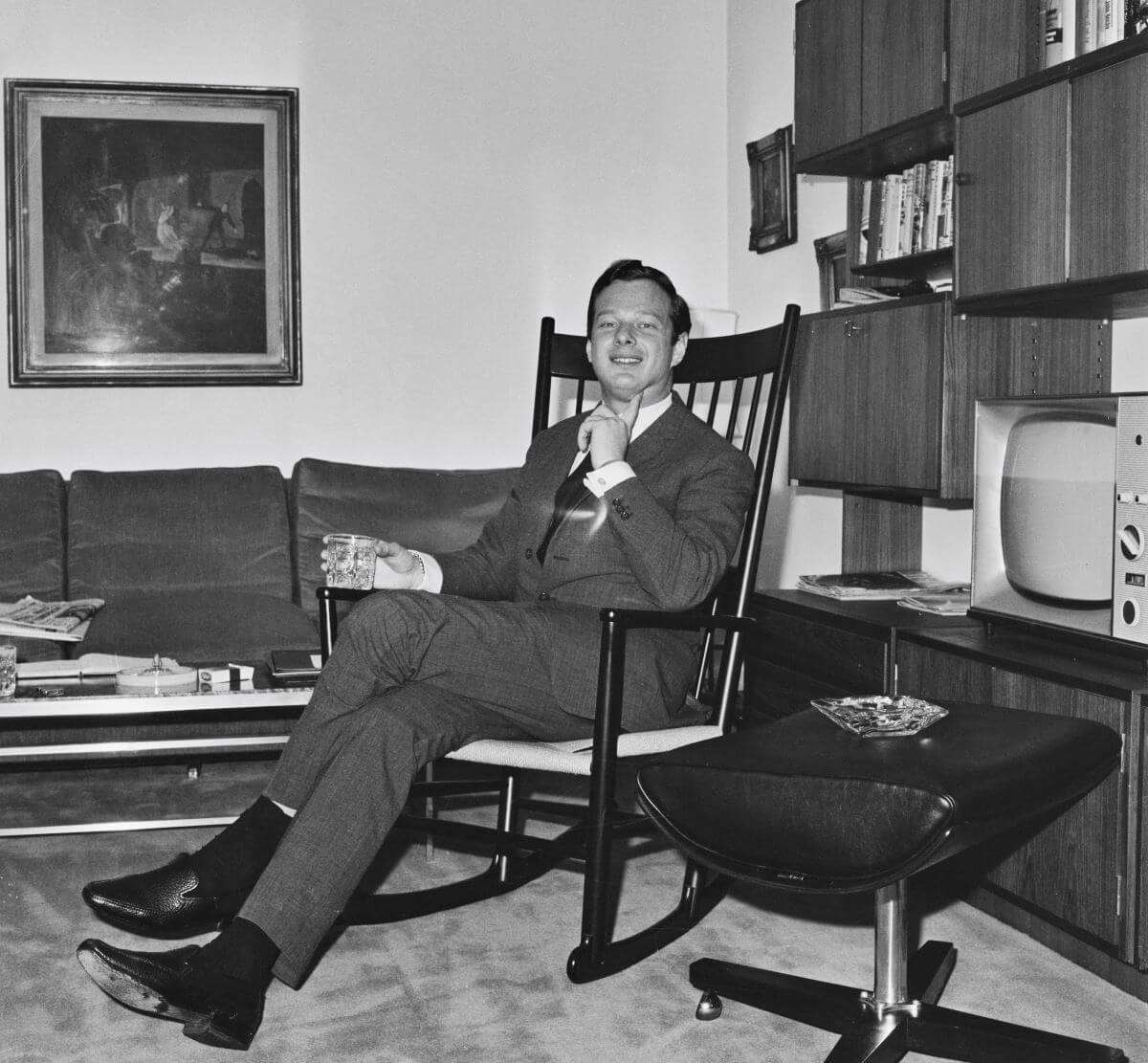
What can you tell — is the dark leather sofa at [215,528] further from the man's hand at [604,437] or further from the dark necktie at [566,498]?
the man's hand at [604,437]

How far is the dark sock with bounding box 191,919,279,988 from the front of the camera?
5.95 feet

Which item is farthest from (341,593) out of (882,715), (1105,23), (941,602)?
(1105,23)

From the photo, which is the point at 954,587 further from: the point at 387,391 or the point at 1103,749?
the point at 387,391

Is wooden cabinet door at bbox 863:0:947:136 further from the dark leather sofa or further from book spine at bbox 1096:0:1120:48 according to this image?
the dark leather sofa

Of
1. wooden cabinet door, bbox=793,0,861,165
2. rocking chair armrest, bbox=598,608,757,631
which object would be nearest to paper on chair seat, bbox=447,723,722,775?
rocking chair armrest, bbox=598,608,757,631

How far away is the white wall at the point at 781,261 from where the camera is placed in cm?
330

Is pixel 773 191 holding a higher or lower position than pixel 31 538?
higher

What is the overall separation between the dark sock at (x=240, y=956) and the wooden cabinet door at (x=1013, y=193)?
63.9 inches

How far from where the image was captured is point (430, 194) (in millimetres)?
4168

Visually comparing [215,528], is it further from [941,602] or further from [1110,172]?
[1110,172]

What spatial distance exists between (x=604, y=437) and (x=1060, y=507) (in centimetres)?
77

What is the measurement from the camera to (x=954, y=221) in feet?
8.32

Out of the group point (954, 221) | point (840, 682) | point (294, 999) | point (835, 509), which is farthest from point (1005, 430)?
point (294, 999)

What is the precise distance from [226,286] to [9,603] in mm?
1214
